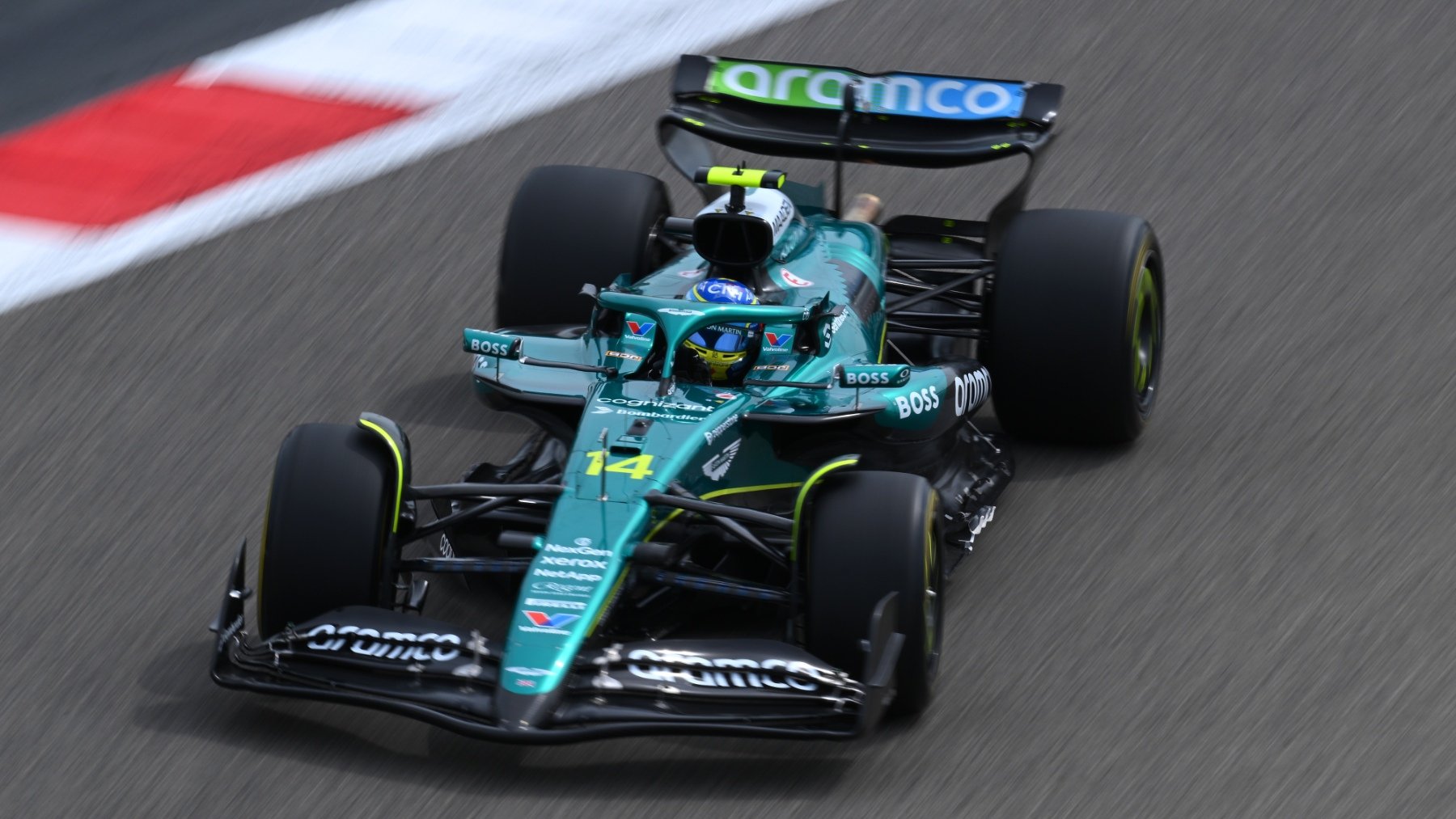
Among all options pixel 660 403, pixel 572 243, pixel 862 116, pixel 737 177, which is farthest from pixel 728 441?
pixel 862 116

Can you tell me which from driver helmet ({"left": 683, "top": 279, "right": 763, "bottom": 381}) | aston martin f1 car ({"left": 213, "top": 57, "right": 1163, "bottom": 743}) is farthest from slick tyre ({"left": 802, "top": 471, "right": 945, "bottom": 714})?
driver helmet ({"left": 683, "top": 279, "right": 763, "bottom": 381})

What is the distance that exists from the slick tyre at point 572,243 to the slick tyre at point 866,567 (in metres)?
2.85

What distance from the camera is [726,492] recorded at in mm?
7715

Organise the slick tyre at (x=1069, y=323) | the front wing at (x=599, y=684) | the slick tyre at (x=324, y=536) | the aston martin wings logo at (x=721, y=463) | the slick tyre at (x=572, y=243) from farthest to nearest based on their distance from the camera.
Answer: the slick tyre at (x=572, y=243)
the slick tyre at (x=1069, y=323)
the aston martin wings logo at (x=721, y=463)
the slick tyre at (x=324, y=536)
the front wing at (x=599, y=684)

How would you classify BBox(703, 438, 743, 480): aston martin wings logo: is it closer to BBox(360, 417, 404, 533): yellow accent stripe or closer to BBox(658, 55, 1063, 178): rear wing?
BBox(360, 417, 404, 533): yellow accent stripe

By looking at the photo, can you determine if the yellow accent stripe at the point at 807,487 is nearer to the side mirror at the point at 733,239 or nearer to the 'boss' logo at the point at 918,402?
the 'boss' logo at the point at 918,402

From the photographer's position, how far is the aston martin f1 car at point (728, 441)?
6.72 metres

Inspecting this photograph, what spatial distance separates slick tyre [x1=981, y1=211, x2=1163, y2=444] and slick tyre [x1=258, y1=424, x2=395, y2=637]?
2886 millimetres

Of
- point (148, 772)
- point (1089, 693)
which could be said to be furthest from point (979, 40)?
point (148, 772)

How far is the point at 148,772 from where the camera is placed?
6.97m

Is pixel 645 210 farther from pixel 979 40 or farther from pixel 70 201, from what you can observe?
pixel 979 40

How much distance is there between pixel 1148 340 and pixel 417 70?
217 inches

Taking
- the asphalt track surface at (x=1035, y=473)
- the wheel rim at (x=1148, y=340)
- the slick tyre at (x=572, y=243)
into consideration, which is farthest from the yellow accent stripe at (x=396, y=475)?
the wheel rim at (x=1148, y=340)

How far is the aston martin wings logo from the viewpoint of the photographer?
7.63 meters
